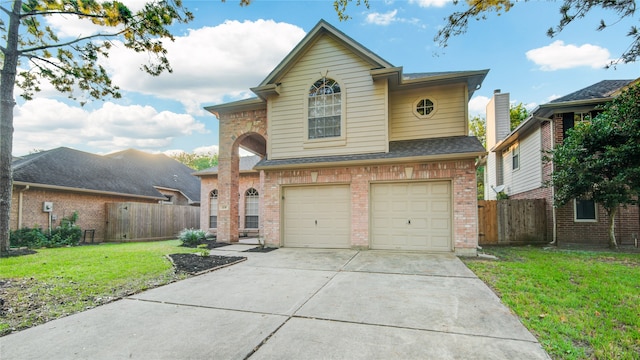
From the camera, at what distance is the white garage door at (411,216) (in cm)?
871

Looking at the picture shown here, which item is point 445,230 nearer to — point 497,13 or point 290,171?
point 290,171

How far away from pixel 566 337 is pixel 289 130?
8928 millimetres

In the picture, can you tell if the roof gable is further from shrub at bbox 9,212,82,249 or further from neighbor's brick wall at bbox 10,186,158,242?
neighbor's brick wall at bbox 10,186,158,242

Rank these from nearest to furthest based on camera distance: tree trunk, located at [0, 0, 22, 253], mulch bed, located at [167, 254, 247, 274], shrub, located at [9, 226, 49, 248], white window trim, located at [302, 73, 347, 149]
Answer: mulch bed, located at [167, 254, 247, 274] < tree trunk, located at [0, 0, 22, 253] < white window trim, located at [302, 73, 347, 149] < shrub, located at [9, 226, 49, 248]

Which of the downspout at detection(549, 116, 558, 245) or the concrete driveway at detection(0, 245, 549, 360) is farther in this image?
the downspout at detection(549, 116, 558, 245)

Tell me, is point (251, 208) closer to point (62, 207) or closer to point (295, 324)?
point (62, 207)

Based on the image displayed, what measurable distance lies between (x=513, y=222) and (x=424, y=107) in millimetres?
5819

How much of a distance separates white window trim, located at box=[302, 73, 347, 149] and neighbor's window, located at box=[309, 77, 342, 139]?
0.10 m

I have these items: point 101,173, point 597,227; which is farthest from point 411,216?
point 101,173

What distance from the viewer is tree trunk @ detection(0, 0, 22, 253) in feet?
27.0

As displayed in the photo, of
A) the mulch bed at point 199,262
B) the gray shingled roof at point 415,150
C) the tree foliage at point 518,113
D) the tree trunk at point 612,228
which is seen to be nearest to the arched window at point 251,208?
the gray shingled roof at point 415,150

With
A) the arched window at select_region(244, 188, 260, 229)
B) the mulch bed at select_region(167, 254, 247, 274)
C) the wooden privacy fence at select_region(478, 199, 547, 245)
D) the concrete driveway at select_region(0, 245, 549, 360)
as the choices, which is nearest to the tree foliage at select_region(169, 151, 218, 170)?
the arched window at select_region(244, 188, 260, 229)

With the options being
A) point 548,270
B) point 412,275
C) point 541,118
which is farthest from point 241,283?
point 541,118

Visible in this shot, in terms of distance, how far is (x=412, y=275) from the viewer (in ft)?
19.4
